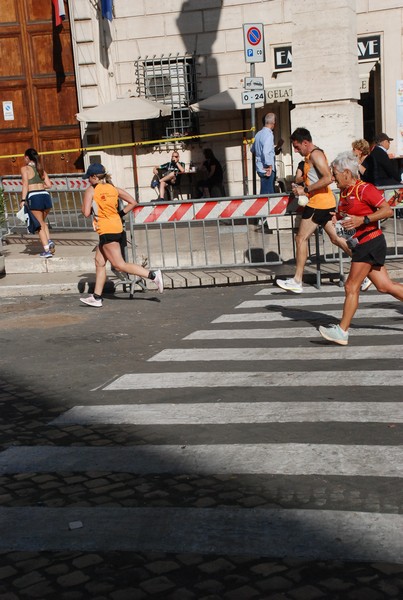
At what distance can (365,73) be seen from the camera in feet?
73.8

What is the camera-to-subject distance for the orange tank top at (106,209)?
1239 centimetres

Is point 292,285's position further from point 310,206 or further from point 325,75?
point 325,75

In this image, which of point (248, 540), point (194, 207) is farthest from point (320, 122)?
point (248, 540)

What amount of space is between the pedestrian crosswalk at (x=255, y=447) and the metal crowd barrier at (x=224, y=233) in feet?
12.4

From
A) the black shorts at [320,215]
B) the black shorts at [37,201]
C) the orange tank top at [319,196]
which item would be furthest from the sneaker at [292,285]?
the black shorts at [37,201]

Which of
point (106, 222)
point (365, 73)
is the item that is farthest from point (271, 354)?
point (365, 73)

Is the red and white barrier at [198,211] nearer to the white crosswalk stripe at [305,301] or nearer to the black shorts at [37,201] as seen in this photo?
the white crosswalk stripe at [305,301]

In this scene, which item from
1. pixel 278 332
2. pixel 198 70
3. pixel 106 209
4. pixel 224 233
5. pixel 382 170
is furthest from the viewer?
pixel 198 70

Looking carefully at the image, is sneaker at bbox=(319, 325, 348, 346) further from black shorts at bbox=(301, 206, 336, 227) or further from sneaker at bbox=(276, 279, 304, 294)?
black shorts at bbox=(301, 206, 336, 227)

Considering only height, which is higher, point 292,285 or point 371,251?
point 371,251

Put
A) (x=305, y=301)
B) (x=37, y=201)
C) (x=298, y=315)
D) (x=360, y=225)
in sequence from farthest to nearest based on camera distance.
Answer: (x=37, y=201), (x=305, y=301), (x=298, y=315), (x=360, y=225)

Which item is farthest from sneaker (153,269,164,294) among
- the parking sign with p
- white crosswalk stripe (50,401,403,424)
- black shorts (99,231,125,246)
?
the parking sign with p

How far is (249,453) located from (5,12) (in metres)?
20.2

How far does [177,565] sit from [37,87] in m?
21.1
